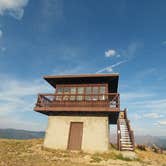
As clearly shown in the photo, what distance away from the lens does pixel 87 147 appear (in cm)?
1681

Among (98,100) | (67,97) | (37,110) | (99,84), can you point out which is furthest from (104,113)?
(37,110)

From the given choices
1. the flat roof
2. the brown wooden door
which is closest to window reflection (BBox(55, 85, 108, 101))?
the flat roof

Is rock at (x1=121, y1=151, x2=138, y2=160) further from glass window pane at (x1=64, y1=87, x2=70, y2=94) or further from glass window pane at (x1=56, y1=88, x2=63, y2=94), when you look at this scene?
glass window pane at (x1=56, y1=88, x2=63, y2=94)

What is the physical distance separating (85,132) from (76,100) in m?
3.54

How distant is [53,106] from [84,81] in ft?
14.7

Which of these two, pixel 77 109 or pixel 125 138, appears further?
pixel 125 138

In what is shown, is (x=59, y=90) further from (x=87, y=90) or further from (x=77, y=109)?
(x=77, y=109)

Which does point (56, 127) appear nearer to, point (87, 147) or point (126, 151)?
point (87, 147)

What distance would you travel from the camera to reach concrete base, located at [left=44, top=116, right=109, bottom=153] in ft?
54.7

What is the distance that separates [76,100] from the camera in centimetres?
1869

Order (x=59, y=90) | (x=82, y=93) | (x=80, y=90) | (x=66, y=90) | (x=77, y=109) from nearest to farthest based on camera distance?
(x=77, y=109) < (x=82, y=93) < (x=80, y=90) < (x=66, y=90) < (x=59, y=90)

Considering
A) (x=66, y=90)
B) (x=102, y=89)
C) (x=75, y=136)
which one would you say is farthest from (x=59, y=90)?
(x=75, y=136)

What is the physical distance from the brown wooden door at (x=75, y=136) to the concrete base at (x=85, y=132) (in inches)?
14.0

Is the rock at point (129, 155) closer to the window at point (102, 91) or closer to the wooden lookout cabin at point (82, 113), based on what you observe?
the wooden lookout cabin at point (82, 113)
